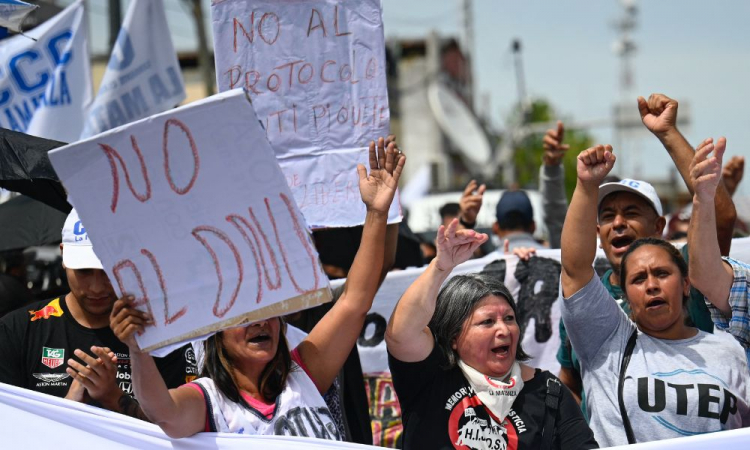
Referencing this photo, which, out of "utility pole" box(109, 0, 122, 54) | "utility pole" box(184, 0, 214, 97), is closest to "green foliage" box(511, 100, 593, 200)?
"utility pole" box(184, 0, 214, 97)

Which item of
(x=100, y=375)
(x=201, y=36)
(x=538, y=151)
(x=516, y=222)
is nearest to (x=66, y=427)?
(x=100, y=375)

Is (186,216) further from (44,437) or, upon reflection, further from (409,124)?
(409,124)

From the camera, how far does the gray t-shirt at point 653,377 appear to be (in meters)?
3.37

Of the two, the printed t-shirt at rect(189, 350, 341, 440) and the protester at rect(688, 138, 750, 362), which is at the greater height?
the protester at rect(688, 138, 750, 362)

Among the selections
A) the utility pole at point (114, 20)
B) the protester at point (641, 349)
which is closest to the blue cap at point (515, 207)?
the protester at point (641, 349)

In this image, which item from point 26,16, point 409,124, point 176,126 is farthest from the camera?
point 409,124

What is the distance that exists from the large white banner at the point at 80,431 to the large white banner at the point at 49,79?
3.70 m

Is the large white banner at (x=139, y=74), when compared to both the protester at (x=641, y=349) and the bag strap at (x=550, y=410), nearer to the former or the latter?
the protester at (x=641, y=349)

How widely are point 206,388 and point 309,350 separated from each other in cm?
38

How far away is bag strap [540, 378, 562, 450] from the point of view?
3.30 m

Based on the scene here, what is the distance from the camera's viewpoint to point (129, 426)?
320 centimetres

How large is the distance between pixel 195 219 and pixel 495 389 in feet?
3.72

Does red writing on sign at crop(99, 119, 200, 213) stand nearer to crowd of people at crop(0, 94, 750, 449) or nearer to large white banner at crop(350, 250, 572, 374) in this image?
crowd of people at crop(0, 94, 750, 449)

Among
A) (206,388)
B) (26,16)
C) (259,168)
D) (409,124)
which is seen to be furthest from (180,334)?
(409,124)
